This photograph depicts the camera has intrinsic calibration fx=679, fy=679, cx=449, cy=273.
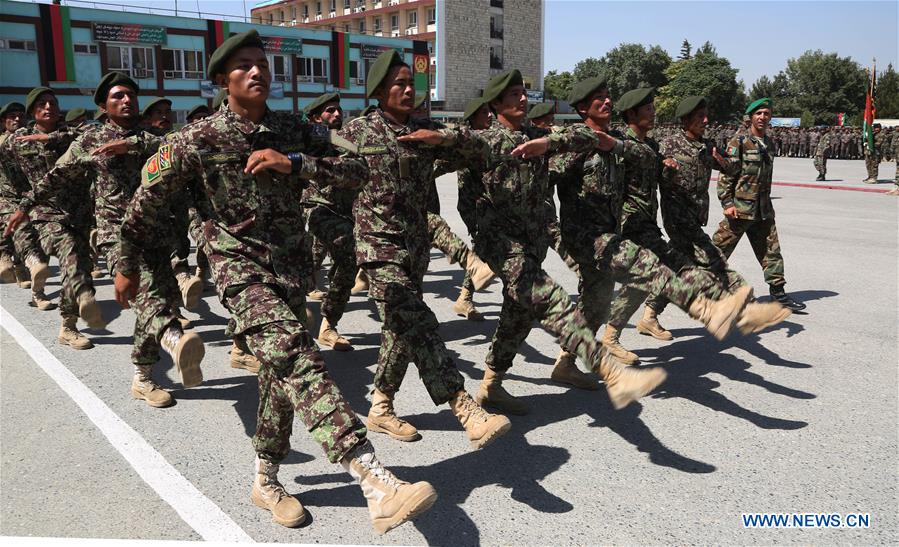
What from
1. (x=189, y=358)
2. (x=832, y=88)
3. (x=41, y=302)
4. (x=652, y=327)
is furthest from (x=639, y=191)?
(x=832, y=88)

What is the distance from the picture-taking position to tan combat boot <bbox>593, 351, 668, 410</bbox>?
3664 millimetres

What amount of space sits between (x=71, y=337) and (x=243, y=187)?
4.15 meters

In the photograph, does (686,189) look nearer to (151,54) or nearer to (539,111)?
(539,111)

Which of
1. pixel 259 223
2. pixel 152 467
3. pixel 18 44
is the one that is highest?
pixel 18 44

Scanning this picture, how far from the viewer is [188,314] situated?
315 inches

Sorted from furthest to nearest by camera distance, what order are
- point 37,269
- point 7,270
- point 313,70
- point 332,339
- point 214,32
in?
1. point 313,70
2. point 214,32
3. point 7,270
4. point 37,269
5. point 332,339

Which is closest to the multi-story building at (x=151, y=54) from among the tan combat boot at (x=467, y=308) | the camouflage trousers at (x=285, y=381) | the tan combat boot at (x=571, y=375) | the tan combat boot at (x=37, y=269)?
the tan combat boot at (x=37, y=269)

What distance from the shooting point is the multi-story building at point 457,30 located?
6869 centimetres

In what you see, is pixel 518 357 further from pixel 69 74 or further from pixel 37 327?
pixel 69 74

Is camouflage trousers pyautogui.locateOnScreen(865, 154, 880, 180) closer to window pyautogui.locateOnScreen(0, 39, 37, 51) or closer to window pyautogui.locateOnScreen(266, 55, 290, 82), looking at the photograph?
window pyautogui.locateOnScreen(266, 55, 290, 82)

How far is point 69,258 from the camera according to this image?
638 cm

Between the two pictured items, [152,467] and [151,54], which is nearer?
[152,467]

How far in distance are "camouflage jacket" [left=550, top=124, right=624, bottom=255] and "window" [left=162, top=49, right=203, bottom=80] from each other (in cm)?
4357

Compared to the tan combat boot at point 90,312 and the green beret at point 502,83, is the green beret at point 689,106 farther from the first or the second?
the tan combat boot at point 90,312
